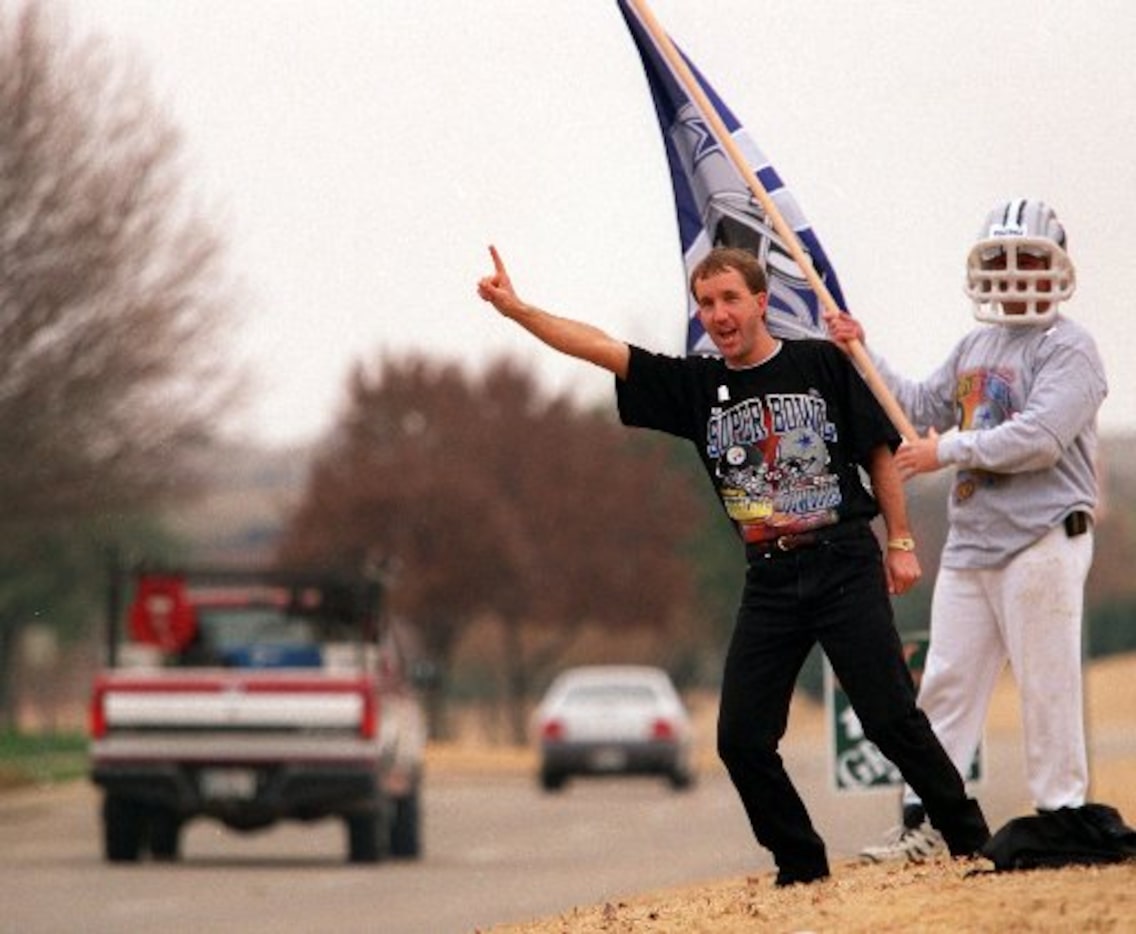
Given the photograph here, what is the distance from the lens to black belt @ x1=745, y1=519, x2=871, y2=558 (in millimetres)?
9781

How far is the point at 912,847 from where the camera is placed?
10883 mm

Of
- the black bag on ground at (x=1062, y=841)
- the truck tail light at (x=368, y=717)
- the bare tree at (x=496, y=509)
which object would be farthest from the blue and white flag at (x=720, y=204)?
the bare tree at (x=496, y=509)

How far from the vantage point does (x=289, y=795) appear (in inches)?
942

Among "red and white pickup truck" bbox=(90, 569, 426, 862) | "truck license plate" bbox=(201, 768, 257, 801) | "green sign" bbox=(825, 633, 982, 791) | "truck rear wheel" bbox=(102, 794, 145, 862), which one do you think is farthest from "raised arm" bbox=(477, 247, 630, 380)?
"truck rear wheel" bbox=(102, 794, 145, 862)

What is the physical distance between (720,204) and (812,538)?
1459 mm

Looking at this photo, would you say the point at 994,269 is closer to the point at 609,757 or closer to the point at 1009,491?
the point at 1009,491

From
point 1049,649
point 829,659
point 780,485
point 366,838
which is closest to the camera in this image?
point 780,485

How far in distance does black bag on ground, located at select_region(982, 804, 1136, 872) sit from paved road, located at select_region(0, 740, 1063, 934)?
803cm

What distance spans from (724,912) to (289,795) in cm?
1445

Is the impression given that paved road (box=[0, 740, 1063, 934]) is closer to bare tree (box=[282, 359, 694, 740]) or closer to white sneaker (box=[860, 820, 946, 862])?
white sneaker (box=[860, 820, 946, 862])

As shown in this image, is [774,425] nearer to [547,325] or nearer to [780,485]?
[780,485]

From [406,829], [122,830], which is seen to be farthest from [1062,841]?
[406,829]

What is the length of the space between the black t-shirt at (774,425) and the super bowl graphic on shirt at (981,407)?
19.0 inches

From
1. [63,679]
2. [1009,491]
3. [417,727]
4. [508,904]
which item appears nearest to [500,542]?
[63,679]
